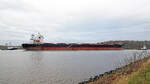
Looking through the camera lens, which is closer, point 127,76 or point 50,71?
point 127,76

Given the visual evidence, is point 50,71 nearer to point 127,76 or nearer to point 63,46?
point 127,76

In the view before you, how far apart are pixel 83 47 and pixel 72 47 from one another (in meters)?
5.64

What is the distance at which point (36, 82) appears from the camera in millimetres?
11055

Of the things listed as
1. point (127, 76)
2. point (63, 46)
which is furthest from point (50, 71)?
point (63, 46)

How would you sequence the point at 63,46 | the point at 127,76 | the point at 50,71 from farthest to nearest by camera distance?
the point at 63,46, the point at 50,71, the point at 127,76

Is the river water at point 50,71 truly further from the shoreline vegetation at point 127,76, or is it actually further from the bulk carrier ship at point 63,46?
the bulk carrier ship at point 63,46

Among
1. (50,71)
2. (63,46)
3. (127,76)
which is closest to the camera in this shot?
(127,76)

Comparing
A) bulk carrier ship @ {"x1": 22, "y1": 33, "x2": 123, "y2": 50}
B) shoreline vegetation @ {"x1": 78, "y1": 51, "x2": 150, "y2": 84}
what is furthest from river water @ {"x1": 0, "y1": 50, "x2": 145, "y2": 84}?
bulk carrier ship @ {"x1": 22, "y1": 33, "x2": 123, "y2": 50}

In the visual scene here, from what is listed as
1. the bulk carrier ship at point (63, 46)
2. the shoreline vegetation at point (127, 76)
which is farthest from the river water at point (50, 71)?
the bulk carrier ship at point (63, 46)

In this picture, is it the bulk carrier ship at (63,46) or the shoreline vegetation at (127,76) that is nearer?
the shoreline vegetation at (127,76)

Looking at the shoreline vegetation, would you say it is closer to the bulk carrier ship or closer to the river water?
the river water

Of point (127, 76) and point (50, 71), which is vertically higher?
point (127, 76)

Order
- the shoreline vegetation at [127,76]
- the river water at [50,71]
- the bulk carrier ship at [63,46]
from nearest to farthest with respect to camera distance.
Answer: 1. the shoreline vegetation at [127,76]
2. the river water at [50,71]
3. the bulk carrier ship at [63,46]

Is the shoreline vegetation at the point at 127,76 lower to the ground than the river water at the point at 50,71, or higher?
higher
